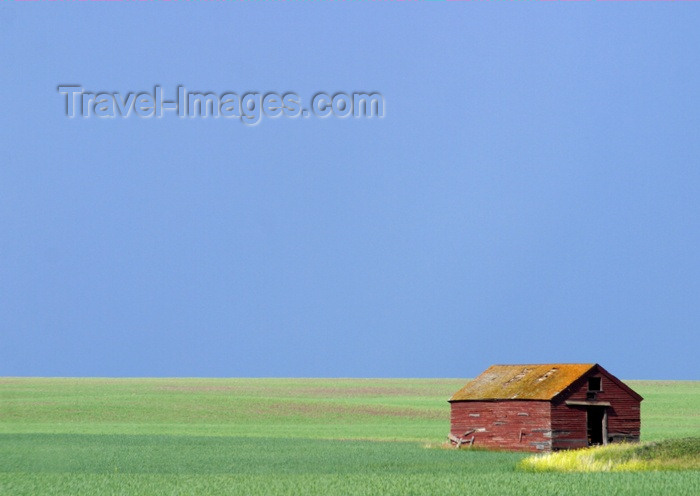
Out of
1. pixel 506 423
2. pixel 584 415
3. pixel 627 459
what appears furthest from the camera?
pixel 506 423

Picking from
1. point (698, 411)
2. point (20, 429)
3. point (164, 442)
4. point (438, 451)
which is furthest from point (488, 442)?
point (698, 411)

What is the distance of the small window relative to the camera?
53.6 meters

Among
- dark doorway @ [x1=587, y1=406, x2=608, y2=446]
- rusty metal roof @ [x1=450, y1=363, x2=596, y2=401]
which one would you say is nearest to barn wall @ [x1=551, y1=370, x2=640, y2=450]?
dark doorway @ [x1=587, y1=406, x2=608, y2=446]

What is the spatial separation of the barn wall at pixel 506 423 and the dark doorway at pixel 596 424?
3.21 meters

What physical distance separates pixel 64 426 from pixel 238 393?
4480 centimetres

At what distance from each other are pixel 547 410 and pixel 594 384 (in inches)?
137

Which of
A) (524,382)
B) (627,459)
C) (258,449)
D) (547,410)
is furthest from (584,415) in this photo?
(258,449)

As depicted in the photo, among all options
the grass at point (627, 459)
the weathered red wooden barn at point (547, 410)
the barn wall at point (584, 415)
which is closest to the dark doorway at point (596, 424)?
the weathered red wooden barn at point (547, 410)

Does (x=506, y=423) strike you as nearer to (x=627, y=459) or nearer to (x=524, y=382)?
(x=524, y=382)

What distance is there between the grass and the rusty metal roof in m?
12.1

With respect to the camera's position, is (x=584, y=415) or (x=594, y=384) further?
(x=594, y=384)

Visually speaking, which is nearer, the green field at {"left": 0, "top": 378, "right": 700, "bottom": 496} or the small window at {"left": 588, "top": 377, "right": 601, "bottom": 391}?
the green field at {"left": 0, "top": 378, "right": 700, "bottom": 496}

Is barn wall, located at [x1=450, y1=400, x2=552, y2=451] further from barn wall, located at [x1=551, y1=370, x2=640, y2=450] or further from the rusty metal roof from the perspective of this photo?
barn wall, located at [x1=551, y1=370, x2=640, y2=450]

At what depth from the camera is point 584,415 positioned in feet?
174
